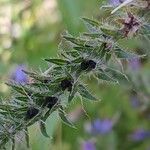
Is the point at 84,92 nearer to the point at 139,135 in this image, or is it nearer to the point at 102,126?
the point at 102,126

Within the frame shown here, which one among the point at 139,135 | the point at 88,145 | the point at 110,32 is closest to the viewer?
the point at 110,32

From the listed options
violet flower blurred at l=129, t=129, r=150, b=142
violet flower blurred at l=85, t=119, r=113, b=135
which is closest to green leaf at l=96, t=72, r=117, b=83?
violet flower blurred at l=85, t=119, r=113, b=135

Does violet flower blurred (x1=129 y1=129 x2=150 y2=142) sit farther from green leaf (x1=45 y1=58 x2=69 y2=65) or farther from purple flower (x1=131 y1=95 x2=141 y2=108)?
green leaf (x1=45 y1=58 x2=69 y2=65)

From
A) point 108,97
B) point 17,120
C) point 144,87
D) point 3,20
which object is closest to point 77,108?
point 108,97

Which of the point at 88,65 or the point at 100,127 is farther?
the point at 100,127

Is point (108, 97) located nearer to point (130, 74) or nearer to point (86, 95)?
point (130, 74)

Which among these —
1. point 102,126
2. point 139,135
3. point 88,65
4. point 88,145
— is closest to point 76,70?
point 88,65

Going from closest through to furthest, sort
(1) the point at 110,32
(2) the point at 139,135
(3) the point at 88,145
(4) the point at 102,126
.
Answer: (1) the point at 110,32, (3) the point at 88,145, (4) the point at 102,126, (2) the point at 139,135
